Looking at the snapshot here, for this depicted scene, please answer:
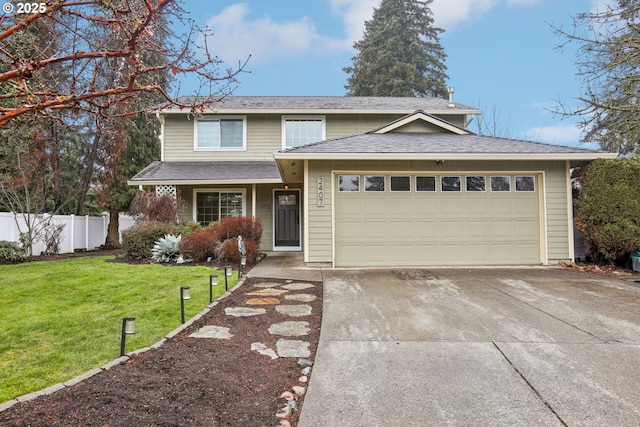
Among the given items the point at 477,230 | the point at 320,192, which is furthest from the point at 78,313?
the point at 477,230

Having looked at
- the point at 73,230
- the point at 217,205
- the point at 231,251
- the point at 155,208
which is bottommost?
the point at 231,251

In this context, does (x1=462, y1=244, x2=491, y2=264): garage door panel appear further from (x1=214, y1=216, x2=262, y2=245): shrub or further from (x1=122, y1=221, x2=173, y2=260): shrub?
(x1=122, y1=221, x2=173, y2=260): shrub

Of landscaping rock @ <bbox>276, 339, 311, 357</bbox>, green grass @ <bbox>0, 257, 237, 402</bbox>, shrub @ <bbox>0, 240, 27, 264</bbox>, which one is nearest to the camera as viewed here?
green grass @ <bbox>0, 257, 237, 402</bbox>

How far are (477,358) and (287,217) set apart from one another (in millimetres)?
9846

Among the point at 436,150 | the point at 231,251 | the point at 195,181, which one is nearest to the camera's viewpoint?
the point at 436,150

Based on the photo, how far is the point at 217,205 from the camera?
12.6 meters

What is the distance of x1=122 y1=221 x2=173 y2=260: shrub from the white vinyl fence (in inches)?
164

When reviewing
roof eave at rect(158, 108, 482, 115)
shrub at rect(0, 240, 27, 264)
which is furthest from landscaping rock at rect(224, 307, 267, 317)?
roof eave at rect(158, 108, 482, 115)

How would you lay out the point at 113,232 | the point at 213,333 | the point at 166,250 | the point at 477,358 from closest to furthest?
1. the point at 477,358
2. the point at 213,333
3. the point at 166,250
4. the point at 113,232

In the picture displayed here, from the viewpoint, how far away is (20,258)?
10.1 meters

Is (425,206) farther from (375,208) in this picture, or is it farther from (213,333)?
(213,333)

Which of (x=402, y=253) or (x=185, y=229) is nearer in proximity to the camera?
(x=402, y=253)

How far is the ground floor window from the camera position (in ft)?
41.3

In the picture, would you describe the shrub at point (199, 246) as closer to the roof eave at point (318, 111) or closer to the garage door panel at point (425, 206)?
the garage door panel at point (425, 206)
